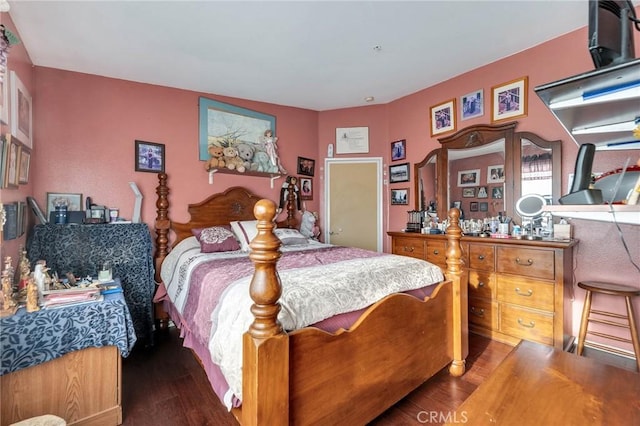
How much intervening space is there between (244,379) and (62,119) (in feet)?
9.78

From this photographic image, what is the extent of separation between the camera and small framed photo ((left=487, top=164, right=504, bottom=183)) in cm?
294

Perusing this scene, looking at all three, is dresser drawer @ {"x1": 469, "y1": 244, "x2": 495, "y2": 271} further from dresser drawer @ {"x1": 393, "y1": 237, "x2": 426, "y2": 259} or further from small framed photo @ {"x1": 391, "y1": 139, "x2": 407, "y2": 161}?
small framed photo @ {"x1": 391, "y1": 139, "x2": 407, "y2": 161}

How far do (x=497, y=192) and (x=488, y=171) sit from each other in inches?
9.5

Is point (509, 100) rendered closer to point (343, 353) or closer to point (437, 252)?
point (437, 252)

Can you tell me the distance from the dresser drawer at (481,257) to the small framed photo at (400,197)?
48.9 inches

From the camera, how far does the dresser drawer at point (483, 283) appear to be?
259cm

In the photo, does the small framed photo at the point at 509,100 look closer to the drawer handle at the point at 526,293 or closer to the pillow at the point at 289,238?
the drawer handle at the point at 526,293

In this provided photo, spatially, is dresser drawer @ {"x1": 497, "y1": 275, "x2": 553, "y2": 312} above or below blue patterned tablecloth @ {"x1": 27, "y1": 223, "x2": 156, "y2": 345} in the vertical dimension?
below

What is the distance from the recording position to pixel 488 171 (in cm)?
304

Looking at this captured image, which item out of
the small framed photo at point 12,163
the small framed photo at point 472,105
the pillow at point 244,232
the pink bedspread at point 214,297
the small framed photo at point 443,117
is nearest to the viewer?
the pink bedspread at point 214,297

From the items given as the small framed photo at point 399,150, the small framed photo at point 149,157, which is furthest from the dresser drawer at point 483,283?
the small framed photo at point 149,157

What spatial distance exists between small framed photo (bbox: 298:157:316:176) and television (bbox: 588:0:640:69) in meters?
3.54

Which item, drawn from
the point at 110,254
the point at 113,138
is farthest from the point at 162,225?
the point at 113,138

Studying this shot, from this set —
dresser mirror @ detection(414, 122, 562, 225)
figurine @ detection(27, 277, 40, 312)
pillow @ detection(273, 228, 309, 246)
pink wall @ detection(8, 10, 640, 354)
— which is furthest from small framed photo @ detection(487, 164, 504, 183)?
figurine @ detection(27, 277, 40, 312)
